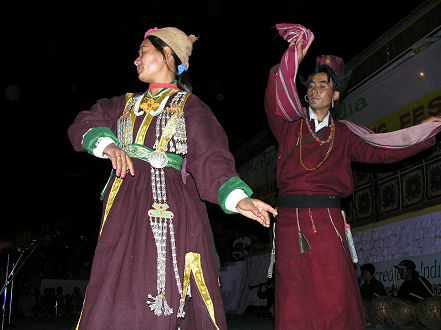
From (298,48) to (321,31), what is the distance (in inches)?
161

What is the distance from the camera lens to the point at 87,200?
15586 mm

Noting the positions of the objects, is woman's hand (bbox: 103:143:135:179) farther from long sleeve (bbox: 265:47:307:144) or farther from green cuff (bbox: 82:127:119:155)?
long sleeve (bbox: 265:47:307:144)

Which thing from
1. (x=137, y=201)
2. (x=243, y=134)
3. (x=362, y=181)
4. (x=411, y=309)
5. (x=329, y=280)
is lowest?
(x=411, y=309)

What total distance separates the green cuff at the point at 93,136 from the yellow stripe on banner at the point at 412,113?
13.8 ft

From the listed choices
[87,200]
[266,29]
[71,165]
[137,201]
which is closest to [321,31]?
[266,29]

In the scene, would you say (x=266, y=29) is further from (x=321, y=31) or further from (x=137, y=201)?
(x=137, y=201)

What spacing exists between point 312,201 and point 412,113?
294 cm

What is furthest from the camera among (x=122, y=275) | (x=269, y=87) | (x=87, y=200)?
(x=87, y=200)

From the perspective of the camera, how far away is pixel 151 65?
222 centimetres

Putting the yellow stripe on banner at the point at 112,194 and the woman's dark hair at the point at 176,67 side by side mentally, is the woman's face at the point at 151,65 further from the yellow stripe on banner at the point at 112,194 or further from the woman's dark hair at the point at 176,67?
the yellow stripe on banner at the point at 112,194

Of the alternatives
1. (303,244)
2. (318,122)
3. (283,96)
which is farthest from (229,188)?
(318,122)

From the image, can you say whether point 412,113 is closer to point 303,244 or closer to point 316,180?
point 316,180

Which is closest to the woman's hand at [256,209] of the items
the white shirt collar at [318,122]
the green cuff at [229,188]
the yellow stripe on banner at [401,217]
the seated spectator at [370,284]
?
the green cuff at [229,188]

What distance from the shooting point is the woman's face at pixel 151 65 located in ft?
7.28
